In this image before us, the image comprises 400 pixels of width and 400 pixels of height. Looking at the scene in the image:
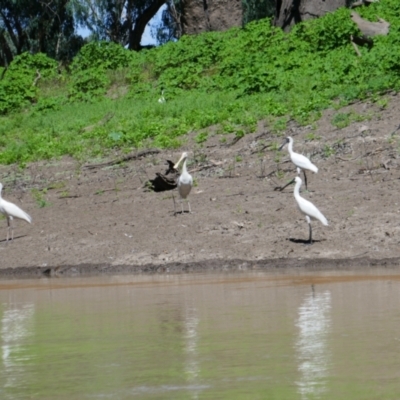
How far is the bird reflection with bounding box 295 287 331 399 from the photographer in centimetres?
645

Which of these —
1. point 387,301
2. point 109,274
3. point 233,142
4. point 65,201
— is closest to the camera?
point 387,301

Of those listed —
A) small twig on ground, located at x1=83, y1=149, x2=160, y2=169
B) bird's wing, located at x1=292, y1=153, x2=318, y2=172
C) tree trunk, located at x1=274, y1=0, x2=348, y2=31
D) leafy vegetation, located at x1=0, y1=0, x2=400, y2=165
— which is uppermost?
tree trunk, located at x1=274, y1=0, x2=348, y2=31

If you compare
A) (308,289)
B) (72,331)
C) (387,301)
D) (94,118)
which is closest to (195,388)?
(72,331)

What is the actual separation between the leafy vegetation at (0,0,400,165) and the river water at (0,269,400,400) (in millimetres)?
8522

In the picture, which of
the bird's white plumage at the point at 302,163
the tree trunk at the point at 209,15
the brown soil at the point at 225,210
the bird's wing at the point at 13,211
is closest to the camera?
the brown soil at the point at 225,210

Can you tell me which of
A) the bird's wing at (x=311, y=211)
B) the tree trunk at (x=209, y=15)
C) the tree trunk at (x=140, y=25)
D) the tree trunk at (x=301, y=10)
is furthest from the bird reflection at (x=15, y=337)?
the tree trunk at (x=140, y=25)

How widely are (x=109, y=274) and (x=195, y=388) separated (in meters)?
7.40

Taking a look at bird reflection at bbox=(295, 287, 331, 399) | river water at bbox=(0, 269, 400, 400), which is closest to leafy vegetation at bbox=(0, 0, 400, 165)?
river water at bbox=(0, 269, 400, 400)

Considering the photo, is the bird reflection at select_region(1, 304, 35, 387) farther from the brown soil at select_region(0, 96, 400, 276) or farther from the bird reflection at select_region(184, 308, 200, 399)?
the brown soil at select_region(0, 96, 400, 276)

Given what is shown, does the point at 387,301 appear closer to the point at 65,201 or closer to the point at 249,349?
the point at 249,349

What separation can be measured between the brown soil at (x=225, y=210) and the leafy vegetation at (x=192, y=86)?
0.71 metres

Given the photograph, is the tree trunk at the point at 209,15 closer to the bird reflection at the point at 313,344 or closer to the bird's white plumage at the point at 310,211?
the bird's white plumage at the point at 310,211

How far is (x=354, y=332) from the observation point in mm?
8258

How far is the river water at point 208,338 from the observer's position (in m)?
6.61
